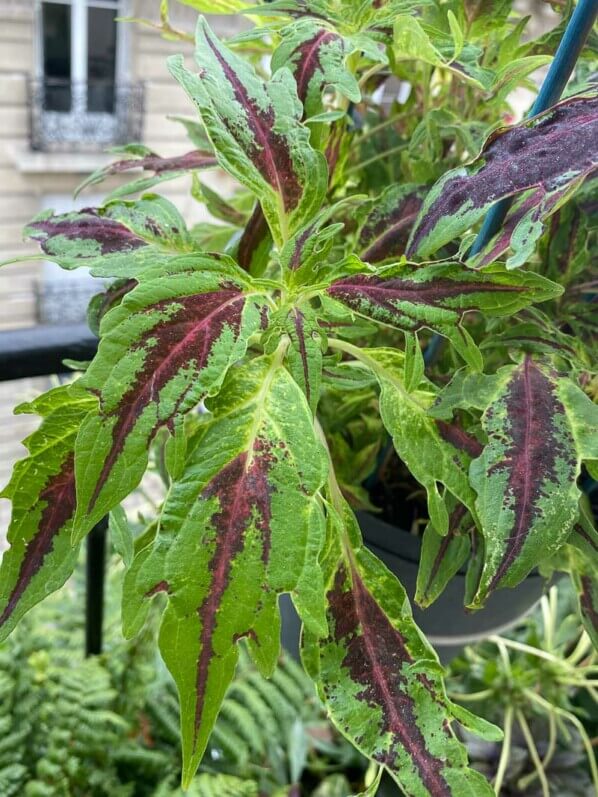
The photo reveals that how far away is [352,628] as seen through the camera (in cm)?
33

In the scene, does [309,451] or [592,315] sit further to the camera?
[592,315]

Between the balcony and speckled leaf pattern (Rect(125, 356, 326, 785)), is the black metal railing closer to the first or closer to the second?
speckled leaf pattern (Rect(125, 356, 326, 785))

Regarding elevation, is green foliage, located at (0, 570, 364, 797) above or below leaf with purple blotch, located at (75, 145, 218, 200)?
below

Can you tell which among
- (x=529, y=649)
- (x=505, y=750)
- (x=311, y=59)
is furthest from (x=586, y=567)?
(x=505, y=750)

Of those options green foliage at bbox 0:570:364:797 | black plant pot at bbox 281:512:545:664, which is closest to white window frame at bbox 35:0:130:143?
green foliage at bbox 0:570:364:797

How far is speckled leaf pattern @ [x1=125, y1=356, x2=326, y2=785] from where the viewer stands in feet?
0.86

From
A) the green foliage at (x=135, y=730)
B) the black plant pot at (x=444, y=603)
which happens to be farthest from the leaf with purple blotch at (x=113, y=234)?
the green foliage at (x=135, y=730)

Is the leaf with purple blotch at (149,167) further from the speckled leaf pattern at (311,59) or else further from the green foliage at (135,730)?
the green foliage at (135,730)

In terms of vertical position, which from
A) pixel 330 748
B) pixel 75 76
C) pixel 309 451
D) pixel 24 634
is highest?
pixel 309 451

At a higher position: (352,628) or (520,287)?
(520,287)

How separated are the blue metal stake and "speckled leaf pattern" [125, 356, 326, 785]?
15 centimetres

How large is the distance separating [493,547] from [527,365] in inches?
3.9

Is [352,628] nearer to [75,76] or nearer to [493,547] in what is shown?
[493,547]

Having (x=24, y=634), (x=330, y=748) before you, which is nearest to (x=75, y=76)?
(x=24, y=634)
